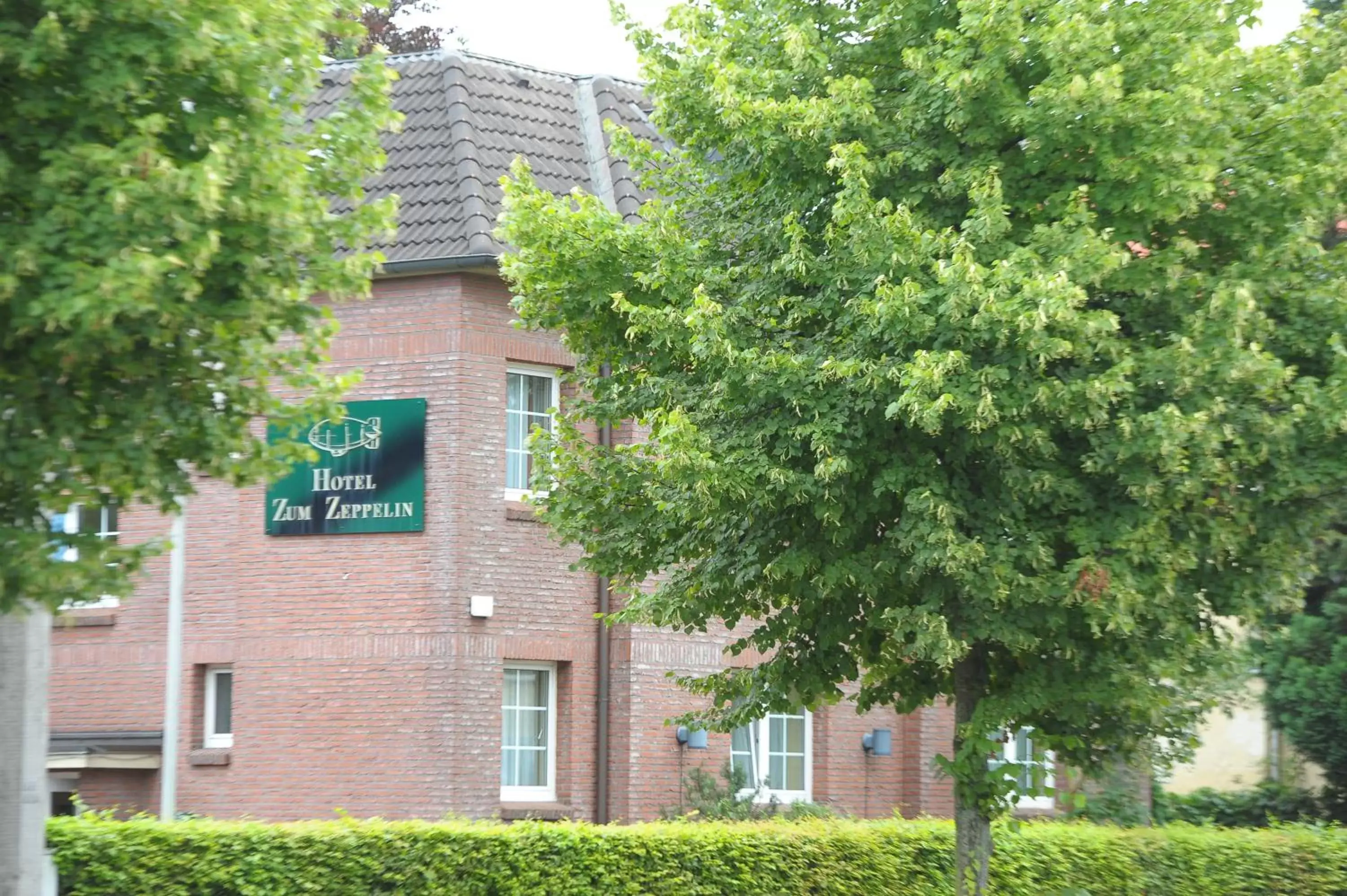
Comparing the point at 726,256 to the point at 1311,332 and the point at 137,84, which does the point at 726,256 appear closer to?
the point at 1311,332

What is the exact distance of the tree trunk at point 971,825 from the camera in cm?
1289

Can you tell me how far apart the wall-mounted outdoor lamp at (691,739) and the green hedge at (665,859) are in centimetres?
439

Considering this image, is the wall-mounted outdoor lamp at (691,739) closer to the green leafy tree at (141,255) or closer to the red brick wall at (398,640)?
the red brick wall at (398,640)

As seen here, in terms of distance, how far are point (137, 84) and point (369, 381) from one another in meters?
12.1

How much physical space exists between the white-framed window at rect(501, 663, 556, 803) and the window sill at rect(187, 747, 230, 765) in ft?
10.2

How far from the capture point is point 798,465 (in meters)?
12.1

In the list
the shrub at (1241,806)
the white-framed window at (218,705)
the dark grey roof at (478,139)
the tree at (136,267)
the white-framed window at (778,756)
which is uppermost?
the dark grey roof at (478,139)

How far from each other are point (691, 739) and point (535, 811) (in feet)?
6.71

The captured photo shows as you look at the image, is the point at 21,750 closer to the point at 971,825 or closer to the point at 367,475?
the point at 971,825

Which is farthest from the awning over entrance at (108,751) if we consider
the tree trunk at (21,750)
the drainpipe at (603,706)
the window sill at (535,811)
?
the tree trunk at (21,750)

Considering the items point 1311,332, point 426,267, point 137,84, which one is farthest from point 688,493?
point 426,267

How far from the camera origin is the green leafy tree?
287 inches

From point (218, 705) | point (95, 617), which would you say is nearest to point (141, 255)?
point (218, 705)

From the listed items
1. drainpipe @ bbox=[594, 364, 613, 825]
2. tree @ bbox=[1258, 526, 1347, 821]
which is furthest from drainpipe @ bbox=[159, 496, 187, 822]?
tree @ bbox=[1258, 526, 1347, 821]
